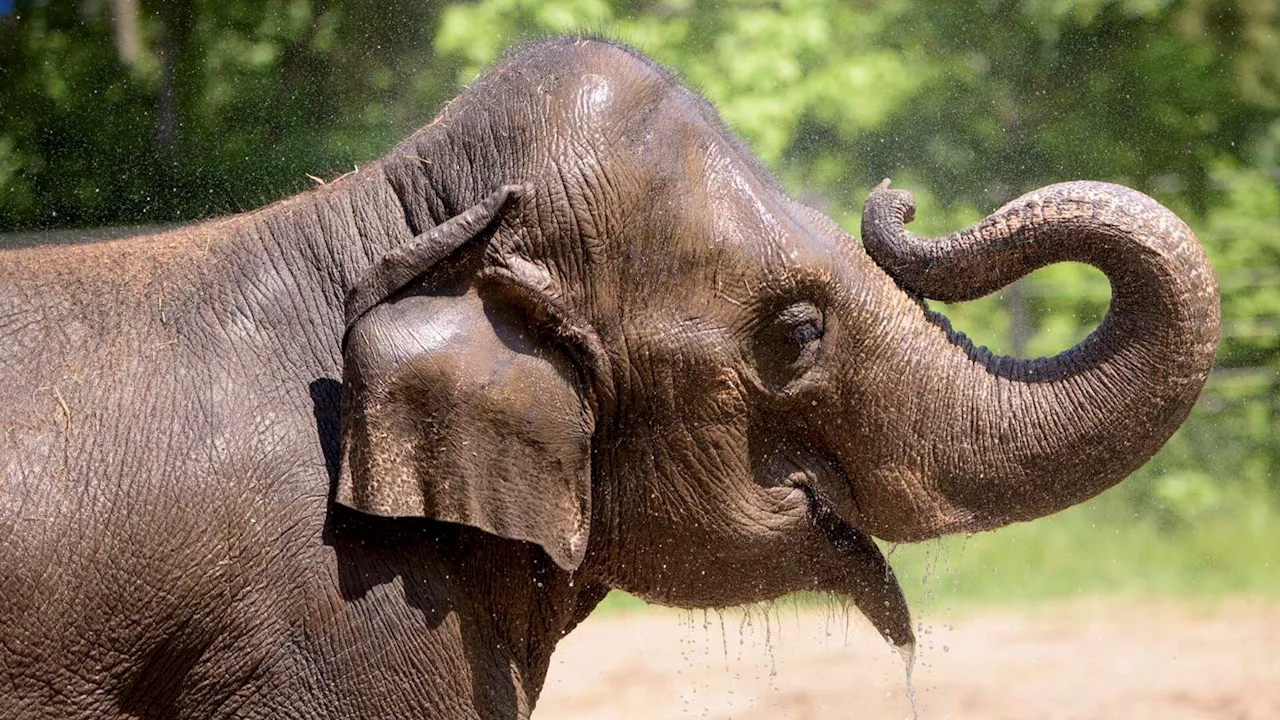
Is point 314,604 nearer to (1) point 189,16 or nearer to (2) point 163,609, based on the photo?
(2) point 163,609

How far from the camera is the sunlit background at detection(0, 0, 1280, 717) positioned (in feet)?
27.5

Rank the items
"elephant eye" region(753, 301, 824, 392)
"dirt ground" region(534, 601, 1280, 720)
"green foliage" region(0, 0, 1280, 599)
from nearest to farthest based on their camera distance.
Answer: "elephant eye" region(753, 301, 824, 392) < "dirt ground" region(534, 601, 1280, 720) < "green foliage" region(0, 0, 1280, 599)

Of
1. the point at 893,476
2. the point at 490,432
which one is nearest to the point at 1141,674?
the point at 893,476

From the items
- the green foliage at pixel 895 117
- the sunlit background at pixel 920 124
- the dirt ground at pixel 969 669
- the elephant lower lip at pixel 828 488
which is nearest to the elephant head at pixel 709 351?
the elephant lower lip at pixel 828 488

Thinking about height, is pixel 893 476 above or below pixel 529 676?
above

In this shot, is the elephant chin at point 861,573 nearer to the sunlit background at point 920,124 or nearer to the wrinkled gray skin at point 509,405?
the wrinkled gray skin at point 509,405

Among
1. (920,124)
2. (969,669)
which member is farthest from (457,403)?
(920,124)

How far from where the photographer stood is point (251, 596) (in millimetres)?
2779

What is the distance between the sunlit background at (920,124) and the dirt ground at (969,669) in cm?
47

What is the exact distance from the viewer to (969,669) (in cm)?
772

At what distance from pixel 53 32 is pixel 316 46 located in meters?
1.34

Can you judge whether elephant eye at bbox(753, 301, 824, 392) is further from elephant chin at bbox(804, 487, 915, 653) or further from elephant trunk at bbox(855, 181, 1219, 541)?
elephant chin at bbox(804, 487, 915, 653)

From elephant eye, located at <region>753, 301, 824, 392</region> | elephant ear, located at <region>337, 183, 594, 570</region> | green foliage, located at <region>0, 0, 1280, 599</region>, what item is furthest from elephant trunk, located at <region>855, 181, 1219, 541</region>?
green foliage, located at <region>0, 0, 1280, 599</region>

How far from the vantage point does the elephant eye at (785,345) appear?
3059 mm
